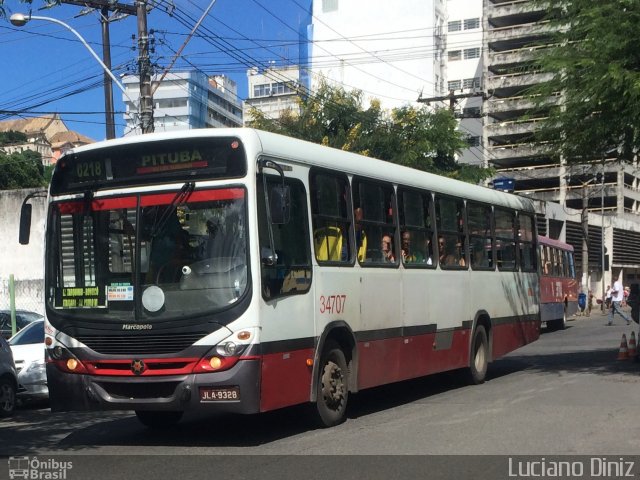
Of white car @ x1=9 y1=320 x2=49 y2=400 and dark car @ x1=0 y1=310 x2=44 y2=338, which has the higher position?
dark car @ x1=0 y1=310 x2=44 y2=338

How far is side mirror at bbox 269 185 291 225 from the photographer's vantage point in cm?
851

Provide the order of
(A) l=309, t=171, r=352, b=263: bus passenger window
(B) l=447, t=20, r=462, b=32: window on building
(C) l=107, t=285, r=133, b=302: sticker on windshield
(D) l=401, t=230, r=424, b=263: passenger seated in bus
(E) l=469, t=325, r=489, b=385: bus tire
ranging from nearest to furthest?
1. (C) l=107, t=285, r=133, b=302: sticker on windshield
2. (A) l=309, t=171, r=352, b=263: bus passenger window
3. (D) l=401, t=230, r=424, b=263: passenger seated in bus
4. (E) l=469, t=325, r=489, b=385: bus tire
5. (B) l=447, t=20, r=462, b=32: window on building

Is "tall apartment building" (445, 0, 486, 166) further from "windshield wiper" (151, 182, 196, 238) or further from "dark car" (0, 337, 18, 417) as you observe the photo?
"windshield wiper" (151, 182, 196, 238)

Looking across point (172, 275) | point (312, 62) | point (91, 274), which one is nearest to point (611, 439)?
A: point (172, 275)

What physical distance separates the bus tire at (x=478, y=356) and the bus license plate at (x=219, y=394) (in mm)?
6477

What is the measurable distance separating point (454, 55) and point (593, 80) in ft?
271

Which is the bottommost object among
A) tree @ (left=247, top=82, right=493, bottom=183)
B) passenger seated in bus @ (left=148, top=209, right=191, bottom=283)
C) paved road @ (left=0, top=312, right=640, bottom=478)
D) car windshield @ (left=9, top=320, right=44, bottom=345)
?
paved road @ (left=0, top=312, right=640, bottom=478)

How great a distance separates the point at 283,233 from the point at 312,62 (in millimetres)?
76827

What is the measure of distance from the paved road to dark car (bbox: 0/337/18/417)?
1.03 ft

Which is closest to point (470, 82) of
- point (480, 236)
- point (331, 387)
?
point (480, 236)

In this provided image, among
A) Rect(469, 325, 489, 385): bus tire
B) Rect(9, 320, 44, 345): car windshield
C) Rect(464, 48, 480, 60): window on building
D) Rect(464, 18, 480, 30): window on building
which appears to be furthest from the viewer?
Rect(464, 48, 480, 60): window on building

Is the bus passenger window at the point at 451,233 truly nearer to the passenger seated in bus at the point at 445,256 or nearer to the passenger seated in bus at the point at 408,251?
the passenger seated in bus at the point at 445,256

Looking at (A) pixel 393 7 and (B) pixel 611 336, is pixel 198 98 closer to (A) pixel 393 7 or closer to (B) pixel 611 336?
(A) pixel 393 7

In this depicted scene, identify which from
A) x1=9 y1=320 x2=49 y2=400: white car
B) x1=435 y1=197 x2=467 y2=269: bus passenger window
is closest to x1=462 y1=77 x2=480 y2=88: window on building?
x1=435 y1=197 x2=467 y2=269: bus passenger window
